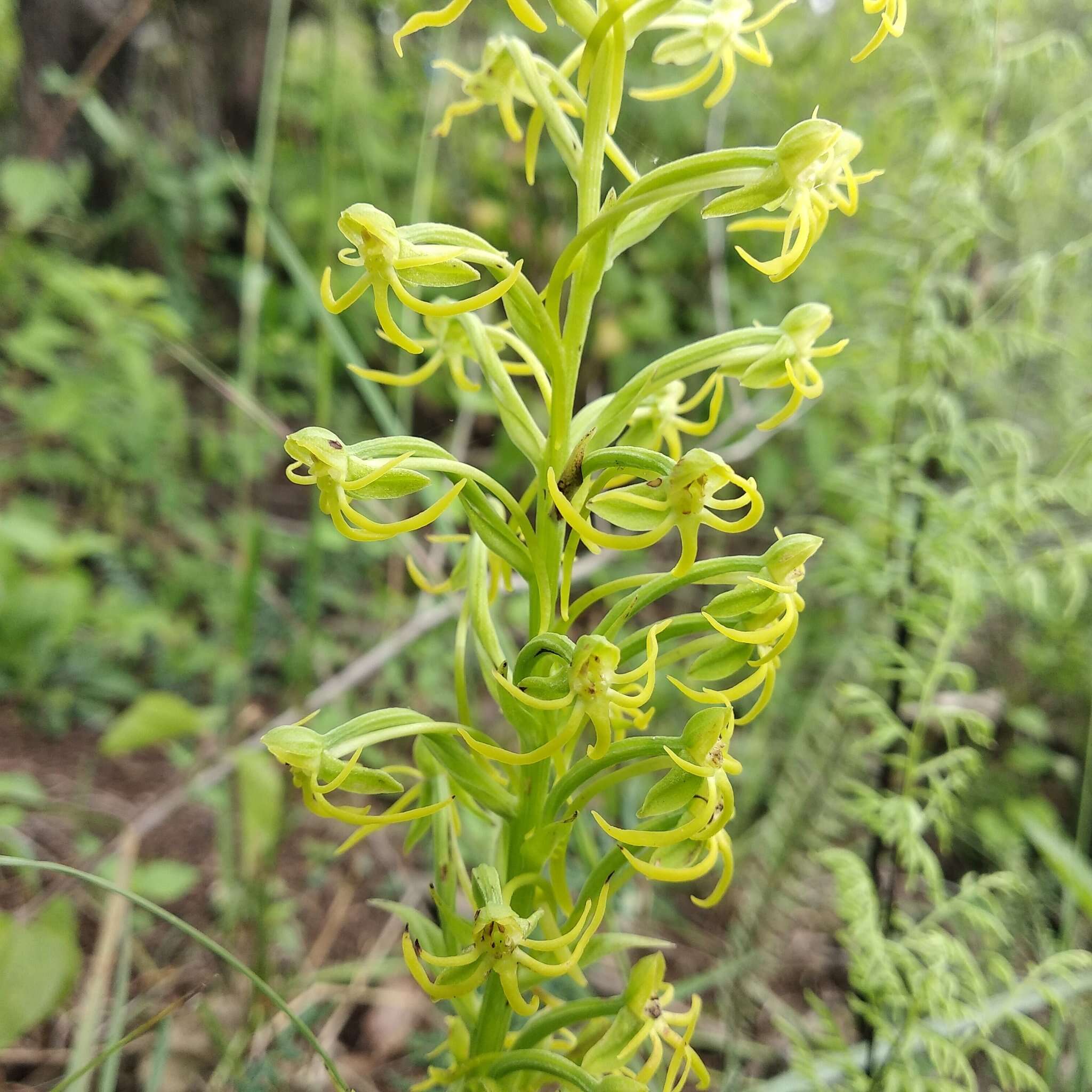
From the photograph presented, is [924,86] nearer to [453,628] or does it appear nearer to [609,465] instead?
[609,465]

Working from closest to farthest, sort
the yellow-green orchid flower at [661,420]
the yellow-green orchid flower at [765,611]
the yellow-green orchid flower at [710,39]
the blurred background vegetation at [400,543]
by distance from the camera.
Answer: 1. the yellow-green orchid flower at [765,611]
2. the yellow-green orchid flower at [710,39]
3. the yellow-green orchid flower at [661,420]
4. the blurred background vegetation at [400,543]

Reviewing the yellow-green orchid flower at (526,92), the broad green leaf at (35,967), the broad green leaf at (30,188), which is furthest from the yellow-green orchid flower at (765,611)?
the broad green leaf at (30,188)

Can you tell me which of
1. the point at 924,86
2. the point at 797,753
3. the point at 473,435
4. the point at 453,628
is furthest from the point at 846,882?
the point at 473,435

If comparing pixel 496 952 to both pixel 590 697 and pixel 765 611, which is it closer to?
pixel 590 697

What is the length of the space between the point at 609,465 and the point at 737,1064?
3.68 ft

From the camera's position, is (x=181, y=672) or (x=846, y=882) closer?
(x=846, y=882)

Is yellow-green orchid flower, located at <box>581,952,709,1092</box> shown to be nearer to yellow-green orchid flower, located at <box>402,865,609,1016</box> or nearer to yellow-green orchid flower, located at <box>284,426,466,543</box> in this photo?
yellow-green orchid flower, located at <box>402,865,609,1016</box>

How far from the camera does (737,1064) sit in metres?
1.37

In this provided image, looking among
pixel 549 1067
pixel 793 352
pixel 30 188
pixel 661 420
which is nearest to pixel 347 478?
pixel 661 420

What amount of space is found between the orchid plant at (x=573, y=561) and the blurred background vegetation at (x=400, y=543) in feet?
1.09

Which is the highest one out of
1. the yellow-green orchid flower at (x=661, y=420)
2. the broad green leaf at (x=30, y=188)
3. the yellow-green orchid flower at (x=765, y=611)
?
the broad green leaf at (x=30, y=188)

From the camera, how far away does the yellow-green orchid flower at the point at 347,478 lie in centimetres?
85

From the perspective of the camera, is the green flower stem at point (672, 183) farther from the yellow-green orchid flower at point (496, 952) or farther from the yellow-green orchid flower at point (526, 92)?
the yellow-green orchid flower at point (496, 952)

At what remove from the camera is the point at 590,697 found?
84cm
